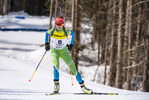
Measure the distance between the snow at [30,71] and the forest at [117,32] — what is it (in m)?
2.50

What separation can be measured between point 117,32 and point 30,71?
11.0 meters

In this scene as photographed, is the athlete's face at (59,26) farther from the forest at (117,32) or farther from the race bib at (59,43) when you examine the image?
the forest at (117,32)

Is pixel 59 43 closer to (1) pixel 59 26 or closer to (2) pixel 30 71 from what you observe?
(1) pixel 59 26

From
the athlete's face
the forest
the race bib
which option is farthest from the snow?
the forest

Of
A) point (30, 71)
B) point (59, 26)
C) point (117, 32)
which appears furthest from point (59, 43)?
point (117, 32)

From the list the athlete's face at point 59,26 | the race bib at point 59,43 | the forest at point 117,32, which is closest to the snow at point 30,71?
the race bib at point 59,43

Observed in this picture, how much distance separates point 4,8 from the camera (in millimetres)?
36750

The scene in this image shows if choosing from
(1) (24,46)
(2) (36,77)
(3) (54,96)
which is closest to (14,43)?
(1) (24,46)

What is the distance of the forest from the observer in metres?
15.9

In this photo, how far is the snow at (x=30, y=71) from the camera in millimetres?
7133

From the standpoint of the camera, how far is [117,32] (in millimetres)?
21609

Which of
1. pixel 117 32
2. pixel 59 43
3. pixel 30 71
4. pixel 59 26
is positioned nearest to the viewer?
pixel 59 26

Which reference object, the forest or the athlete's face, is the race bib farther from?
the forest

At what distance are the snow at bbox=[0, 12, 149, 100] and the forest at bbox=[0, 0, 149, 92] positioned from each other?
2497 millimetres
